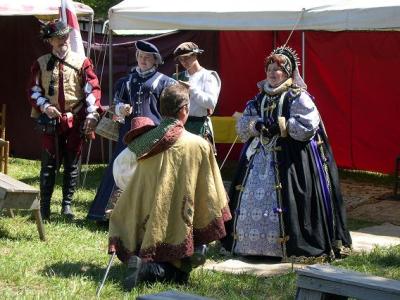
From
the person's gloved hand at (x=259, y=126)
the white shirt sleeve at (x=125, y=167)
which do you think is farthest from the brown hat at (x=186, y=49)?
the white shirt sleeve at (x=125, y=167)

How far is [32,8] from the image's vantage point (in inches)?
387

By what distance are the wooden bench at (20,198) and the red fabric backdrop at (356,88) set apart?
5.02 metres

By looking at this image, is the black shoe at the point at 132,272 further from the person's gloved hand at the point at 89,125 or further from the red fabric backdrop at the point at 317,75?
the red fabric backdrop at the point at 317,75

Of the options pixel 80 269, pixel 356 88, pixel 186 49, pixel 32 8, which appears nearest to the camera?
pixel 80 269

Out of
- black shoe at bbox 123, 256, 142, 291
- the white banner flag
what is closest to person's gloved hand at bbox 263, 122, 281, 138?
black shoe at bbox 123, 256, 142, 291

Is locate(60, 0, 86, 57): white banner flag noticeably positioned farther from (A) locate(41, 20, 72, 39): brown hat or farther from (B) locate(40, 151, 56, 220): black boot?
(B) locate(40, 151, 56, 220): black boot

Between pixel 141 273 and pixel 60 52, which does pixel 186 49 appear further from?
pixel 141 273

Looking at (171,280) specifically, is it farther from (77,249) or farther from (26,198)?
(26,198)

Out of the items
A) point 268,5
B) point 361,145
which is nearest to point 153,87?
point 268,5

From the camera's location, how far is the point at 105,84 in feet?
37.0

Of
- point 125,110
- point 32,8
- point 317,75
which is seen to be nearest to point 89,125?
point 125,110

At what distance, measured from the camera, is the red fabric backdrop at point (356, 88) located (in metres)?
10.0

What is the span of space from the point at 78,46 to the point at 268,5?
82.5 inches

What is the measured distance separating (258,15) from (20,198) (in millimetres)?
2781
